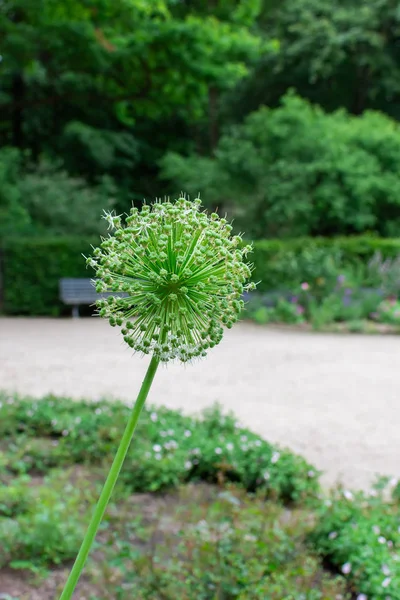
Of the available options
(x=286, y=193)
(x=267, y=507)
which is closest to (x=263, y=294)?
(x=286, y=193)

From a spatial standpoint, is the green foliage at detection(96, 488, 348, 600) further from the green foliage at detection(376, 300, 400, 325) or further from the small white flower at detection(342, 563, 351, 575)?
the green foliage at detection(376, 300, 400, 325)

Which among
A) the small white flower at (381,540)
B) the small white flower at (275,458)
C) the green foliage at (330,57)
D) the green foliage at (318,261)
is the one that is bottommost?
the small white flower at (381,540)

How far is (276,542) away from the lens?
121 inches

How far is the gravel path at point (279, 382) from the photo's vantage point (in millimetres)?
5633

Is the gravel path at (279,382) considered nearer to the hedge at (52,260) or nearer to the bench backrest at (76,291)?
the bench backrest at (76,291)

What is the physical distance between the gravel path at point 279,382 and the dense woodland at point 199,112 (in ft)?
19.7

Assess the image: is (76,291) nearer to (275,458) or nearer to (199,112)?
(199,112)

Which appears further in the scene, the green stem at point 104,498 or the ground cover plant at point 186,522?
the ground cover plant at point 186,522

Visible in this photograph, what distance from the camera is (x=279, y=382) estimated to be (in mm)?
8078

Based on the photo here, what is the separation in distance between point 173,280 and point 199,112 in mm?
19000

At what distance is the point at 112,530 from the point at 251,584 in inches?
37.2

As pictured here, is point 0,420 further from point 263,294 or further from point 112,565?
point 263,294

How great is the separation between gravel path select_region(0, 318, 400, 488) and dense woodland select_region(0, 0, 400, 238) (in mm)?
5991

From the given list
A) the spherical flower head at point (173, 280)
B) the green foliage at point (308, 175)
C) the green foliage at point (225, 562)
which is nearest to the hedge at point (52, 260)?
the green foliage at point (308, 175)
